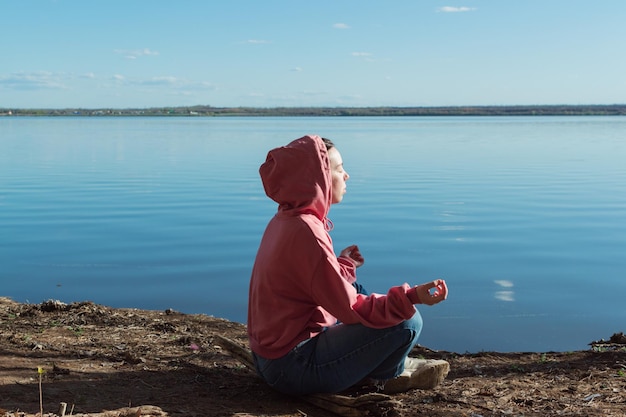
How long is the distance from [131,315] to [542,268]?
5733 mm

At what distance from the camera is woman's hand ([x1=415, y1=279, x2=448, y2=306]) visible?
3867 mm

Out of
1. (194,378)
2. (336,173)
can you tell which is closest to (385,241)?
(194,378)

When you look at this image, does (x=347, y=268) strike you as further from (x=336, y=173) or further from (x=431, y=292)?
(x=431, y=292)

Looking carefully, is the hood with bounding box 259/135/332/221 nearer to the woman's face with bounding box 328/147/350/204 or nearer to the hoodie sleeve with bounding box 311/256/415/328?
the woman's face with bounding box 328/147/350/204

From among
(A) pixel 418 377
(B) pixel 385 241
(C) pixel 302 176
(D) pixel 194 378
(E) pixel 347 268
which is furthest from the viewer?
(B) pixel 385 241

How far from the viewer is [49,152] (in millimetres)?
32562

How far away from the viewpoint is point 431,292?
3.92 metres

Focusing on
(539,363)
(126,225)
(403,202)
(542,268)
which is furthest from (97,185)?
(539,363)

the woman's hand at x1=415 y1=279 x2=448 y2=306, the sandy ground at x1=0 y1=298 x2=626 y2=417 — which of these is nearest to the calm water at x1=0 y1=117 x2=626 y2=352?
the sandy ground at x1=0 y1=298 x2=626 y2=417

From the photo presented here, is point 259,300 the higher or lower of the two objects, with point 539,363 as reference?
higher

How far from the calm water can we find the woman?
3062 millimetres

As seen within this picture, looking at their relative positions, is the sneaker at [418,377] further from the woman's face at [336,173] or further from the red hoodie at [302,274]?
the woman's face at [336,173]

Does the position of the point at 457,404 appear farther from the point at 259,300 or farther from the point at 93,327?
the point at 93,327

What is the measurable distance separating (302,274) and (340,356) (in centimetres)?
56
